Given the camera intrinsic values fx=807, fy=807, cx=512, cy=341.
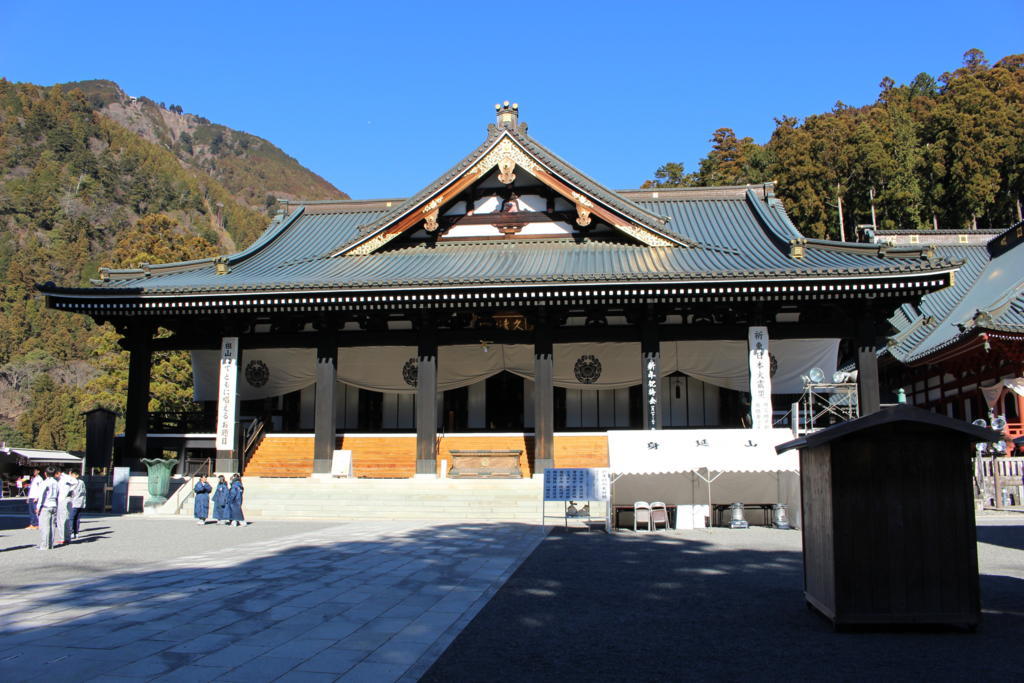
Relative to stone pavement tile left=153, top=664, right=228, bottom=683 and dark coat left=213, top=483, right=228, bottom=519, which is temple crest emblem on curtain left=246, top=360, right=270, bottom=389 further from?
stone pavement tile left=153, top=664, right=228, bottom=683

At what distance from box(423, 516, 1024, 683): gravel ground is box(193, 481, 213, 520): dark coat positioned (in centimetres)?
939

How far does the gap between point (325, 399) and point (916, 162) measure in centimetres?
3969

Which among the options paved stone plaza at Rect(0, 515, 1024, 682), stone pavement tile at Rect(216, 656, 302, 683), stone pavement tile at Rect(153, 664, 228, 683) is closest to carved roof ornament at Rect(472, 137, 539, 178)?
paved stone plaza at Rect(0, 515, 1024, 682)

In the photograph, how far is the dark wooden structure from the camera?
6789 millimetres

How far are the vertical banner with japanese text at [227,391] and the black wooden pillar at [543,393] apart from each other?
8.05 meters

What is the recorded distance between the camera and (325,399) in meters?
21.4

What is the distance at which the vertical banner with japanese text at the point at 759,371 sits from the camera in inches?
781

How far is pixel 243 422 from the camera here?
23625mm

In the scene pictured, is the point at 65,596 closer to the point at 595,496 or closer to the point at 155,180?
the point at 595,496

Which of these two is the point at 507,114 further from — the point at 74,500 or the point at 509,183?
the point at 74,500

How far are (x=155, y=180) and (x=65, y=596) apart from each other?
126 m

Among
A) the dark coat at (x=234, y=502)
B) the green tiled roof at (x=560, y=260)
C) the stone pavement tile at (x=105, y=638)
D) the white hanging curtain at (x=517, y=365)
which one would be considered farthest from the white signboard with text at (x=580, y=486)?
the stone pavement tile at (x=105, y=638)

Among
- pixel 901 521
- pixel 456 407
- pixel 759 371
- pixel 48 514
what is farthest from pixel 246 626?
pixel 456 407

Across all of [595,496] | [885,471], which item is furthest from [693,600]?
[595,496]
